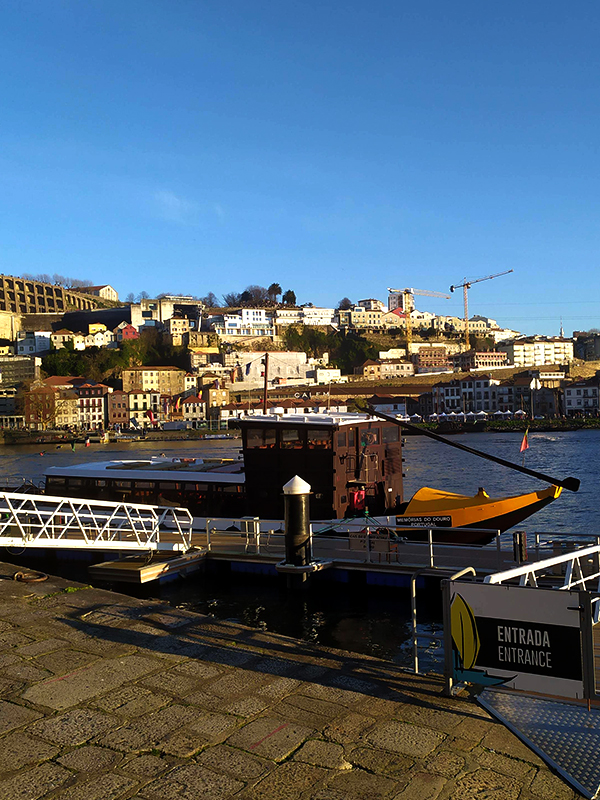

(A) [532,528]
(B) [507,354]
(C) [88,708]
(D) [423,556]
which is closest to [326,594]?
(D) [423,556]

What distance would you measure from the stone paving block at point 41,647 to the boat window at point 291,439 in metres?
7.96

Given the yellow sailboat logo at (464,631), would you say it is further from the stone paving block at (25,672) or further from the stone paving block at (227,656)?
the stone paving block at (25,672)

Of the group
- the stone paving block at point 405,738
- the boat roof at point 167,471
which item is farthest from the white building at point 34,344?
the stone paving block at point 405,738

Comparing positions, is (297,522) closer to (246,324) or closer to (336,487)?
(336,487)

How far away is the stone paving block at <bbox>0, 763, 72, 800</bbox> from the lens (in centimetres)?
411

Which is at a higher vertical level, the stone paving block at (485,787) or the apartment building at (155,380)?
the apartment building at (155,380)

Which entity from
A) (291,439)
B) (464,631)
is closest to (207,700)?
(464,631)

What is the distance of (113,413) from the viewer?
4291 inches

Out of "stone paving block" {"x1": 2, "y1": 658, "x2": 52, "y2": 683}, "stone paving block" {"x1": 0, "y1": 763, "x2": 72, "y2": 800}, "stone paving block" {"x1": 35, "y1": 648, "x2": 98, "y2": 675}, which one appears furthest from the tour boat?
"stone paving block" {"x1": 0, "y1": 763, "x2": 72, "y2": 800}

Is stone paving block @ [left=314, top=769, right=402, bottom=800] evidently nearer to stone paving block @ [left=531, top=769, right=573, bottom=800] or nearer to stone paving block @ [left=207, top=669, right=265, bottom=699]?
stone paving block @ [left=531, top=769, right=573, bottom=800]

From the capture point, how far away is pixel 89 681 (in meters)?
5.88

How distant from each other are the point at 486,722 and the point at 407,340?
158 metres

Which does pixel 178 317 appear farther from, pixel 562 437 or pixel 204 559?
pixel 204 559

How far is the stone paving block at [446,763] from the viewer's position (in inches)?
170
